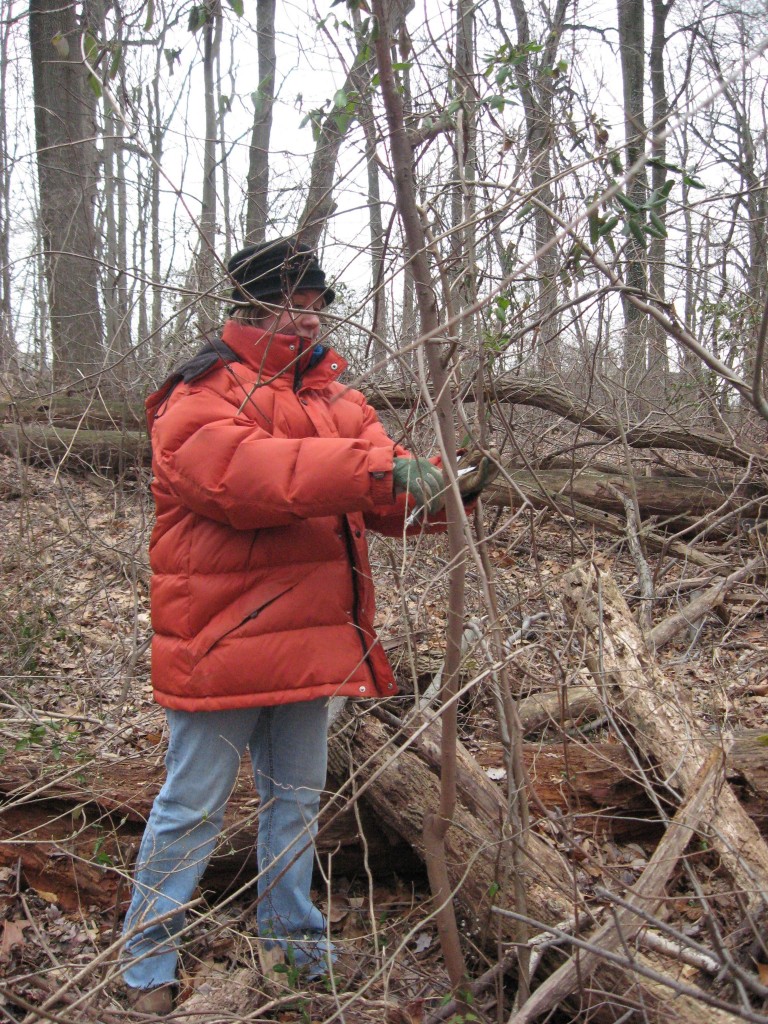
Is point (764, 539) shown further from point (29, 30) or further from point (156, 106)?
point (29, 30)

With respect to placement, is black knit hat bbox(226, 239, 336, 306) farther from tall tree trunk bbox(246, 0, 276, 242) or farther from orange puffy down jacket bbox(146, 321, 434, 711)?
tall tree trunk bbox(246, 0, 276, 242)

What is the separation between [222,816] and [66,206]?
5.54m

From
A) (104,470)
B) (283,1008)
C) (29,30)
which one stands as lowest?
(283,1008)

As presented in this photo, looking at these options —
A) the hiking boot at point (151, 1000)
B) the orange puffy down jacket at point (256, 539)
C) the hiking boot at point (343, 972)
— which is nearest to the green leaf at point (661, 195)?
the orange puffy down jacket at point (256, 539)

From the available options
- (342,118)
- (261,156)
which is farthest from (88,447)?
(342,118)

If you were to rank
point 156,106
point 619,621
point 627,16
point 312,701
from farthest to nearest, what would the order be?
1. point 627,16
2. point 156,106
3. point 619,621
4. point 312,701

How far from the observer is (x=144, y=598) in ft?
16.9

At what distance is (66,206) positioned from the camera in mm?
6484

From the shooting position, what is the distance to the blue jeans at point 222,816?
A: 2.31m

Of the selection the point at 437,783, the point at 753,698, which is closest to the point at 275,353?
the point at 437,783

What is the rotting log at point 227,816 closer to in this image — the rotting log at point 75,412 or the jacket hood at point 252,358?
the jacket hood at point 252,358

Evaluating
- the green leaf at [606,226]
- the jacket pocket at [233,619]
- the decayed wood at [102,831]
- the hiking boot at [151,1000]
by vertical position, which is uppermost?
the green leaf at [606,226]

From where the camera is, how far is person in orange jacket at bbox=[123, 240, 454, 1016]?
7.09 feet

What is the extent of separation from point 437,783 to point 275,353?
1.45m
